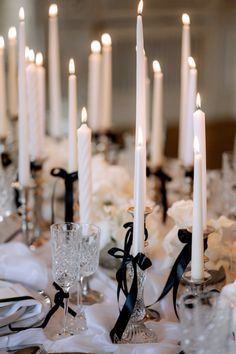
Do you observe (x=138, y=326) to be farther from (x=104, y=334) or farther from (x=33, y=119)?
(x=33, y=119)

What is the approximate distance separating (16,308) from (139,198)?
0.29 meters

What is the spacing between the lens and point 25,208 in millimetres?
1483

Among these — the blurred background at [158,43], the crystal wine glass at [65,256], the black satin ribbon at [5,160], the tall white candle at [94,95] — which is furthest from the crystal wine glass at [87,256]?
the blurred background at [158,43]

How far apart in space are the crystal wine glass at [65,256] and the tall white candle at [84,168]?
5.4 inches

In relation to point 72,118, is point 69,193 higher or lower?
lower

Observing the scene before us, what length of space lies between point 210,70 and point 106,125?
2.03 meters

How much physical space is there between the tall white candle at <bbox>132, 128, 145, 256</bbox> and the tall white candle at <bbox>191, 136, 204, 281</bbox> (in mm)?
94

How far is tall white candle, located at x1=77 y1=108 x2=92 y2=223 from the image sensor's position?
1171mm

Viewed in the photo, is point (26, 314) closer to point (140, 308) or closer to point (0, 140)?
point (140, 308)

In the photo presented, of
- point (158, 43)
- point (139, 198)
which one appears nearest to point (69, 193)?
point (139, 198)

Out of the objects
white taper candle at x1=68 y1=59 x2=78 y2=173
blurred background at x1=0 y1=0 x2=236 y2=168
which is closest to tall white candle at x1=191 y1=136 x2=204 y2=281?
white taper candle at x1=68 y1=59 x2=78 y2=173

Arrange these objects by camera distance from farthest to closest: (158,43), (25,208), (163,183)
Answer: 1. (158,43)
2. (163,183)
3. (25,208)

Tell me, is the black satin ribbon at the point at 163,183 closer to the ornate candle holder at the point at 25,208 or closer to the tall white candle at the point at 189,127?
the tall white candle at the point at 189,127

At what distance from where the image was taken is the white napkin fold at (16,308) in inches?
41.6
